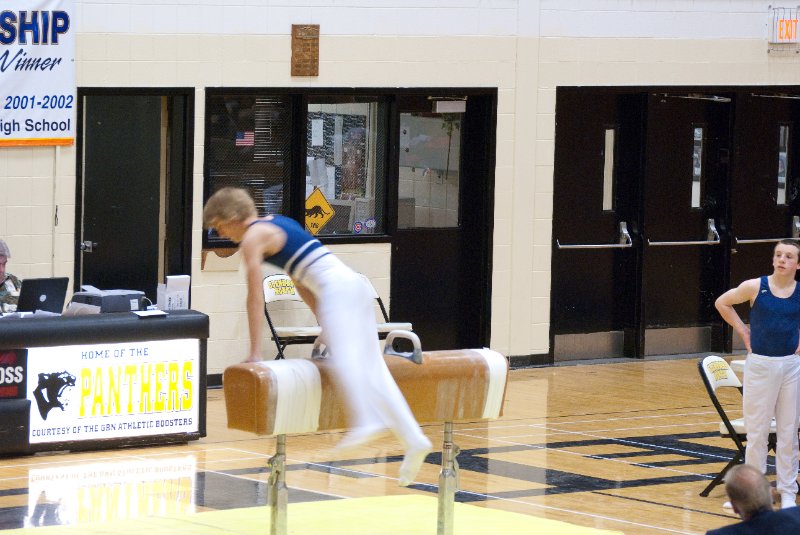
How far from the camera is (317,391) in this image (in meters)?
7.09

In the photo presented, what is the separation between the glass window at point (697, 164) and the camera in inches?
604

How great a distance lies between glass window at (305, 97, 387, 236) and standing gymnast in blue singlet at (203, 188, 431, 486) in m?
6.20

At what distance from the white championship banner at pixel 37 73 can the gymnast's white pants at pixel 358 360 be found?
537 centimetres

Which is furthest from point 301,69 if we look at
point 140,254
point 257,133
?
point 140,254

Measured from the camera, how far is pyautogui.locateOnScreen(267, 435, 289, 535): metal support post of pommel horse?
23.7ft

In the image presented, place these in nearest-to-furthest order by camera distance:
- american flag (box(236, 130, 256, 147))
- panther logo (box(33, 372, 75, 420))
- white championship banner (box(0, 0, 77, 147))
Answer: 1. panther logo (box(33, 372, 75, 420))
2. white championship banner (box(0, 0, 77, 147))
3. american flag (box(236, 130, 256, 147))

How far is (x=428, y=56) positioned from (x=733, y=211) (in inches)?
157

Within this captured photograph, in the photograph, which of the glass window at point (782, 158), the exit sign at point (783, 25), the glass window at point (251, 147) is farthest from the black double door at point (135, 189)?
the glass window at point (782, 158)

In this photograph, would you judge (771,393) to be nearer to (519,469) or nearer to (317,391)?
(519,469)

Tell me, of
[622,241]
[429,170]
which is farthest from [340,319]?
[622,241]

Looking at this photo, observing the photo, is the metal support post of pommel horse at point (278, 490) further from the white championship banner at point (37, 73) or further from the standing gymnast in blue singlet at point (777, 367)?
the white championship banner at point (37, 73)

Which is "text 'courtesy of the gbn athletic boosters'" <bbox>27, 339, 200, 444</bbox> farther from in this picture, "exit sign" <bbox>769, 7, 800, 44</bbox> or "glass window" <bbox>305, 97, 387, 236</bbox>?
"exit sign" <bbox>769, 7, 800, 44</bbox>

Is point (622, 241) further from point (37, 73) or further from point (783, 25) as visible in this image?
point (37, 73)

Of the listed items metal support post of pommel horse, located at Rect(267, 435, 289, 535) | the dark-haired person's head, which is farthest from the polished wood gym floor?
the dark-haired person's head
